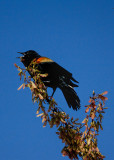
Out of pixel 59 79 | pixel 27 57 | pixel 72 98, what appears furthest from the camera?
pixel 27 57

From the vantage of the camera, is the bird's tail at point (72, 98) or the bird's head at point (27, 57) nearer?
the bird's tail at point (72, 98)


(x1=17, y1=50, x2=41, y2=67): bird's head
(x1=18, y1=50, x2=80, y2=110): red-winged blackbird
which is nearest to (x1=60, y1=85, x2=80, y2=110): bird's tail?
(x1=18, y1=50, x2=80, y2=110): red-winged blackbird

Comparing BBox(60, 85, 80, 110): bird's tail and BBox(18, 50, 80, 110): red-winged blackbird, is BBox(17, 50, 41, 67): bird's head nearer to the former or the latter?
BBox(18, 50, 80, 110): red-winged blackbird

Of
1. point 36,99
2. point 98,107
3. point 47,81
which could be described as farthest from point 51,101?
point 47,81

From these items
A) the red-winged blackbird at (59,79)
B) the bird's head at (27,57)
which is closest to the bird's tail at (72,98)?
the red-winged blackbird at (59,79)

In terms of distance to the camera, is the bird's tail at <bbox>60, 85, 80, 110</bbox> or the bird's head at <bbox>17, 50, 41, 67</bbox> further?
the bird's head at <bbox>17, 50, 41, 67</bbox>

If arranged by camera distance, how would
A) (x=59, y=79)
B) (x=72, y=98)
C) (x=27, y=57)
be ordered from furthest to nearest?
(x=27, y=57) → (x=72, y=98) → (x=59, y=79)

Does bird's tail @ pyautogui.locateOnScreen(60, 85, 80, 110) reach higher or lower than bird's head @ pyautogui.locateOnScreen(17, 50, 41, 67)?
lower

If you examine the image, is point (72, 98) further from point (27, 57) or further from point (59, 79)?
point (27, 57)

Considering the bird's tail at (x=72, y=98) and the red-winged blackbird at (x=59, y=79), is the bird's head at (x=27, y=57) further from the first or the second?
the bird's tail at (x=72, y=98)

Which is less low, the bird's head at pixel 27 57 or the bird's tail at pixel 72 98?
the bird's head at pixel 27 57

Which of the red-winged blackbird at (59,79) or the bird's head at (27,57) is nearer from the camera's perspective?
the red-winged blackbird at (59,79)

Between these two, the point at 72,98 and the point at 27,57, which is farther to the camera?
the point at 27,57

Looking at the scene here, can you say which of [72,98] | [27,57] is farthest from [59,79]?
[27,57]
